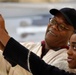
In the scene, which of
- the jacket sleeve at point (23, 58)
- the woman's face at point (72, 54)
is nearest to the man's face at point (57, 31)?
the woman's face at point (72, 54)

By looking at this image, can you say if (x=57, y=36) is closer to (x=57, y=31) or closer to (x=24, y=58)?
(x=57, y=31)

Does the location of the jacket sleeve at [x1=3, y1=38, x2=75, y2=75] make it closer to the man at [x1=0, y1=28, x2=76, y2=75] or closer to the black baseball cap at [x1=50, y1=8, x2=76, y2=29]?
the man at [x1=0, y1=28, x2=76, y2=75]

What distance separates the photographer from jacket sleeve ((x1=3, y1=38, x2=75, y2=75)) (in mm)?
1092

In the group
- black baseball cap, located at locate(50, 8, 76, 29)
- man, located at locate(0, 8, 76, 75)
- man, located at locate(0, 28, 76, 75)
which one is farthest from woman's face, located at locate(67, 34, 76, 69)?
black baseball cap, located at locate(50, 8, 76, 29)

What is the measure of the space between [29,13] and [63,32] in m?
2.04

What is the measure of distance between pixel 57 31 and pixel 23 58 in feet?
1.69

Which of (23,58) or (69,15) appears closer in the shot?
(23,58)

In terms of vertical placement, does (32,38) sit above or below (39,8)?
below

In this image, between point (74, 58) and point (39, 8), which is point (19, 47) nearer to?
point (74, 58)

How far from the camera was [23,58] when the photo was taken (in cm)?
111

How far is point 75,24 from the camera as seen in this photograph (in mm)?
1586

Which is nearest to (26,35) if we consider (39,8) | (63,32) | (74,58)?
(39,8)

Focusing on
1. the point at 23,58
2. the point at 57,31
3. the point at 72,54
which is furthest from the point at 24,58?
the point at 57,31

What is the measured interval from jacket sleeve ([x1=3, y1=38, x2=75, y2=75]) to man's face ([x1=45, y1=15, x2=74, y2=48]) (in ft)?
1.43
